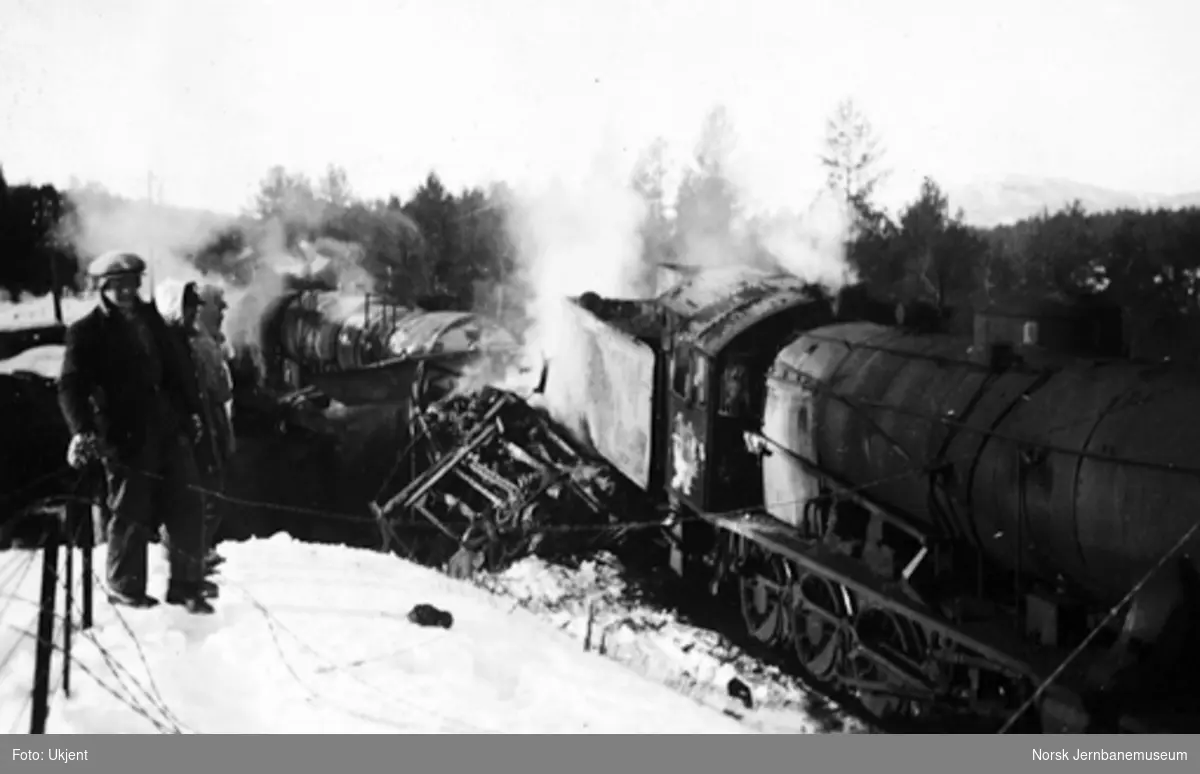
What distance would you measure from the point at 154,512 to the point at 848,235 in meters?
3.83

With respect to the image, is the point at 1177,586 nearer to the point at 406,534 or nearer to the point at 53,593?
the point at 53,593

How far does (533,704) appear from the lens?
3.23 m

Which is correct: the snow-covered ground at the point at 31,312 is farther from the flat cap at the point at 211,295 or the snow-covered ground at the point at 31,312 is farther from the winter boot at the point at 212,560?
the winter boot at the point at 212,560

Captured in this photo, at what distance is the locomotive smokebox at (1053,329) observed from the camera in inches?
128

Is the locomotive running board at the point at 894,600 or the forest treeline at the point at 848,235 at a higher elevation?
the forest treeline at the point at 848,235

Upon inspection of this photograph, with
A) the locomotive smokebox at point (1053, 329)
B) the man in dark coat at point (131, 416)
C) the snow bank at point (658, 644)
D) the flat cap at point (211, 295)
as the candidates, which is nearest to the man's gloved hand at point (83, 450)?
the man in dark coat at point (131, 416)

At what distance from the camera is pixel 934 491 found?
3.38 metres

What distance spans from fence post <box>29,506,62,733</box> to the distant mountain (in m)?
4.03

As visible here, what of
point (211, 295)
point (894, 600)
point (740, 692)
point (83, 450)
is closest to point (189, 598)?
point (83, 450)

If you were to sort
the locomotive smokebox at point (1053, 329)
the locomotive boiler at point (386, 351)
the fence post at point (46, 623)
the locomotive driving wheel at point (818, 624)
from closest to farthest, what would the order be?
1. the fence post at point (46, 623)
2. the locomotive smokebox at point (1053, 329)
3. the locomotive driving wheel at point (818, 624)
4. the locomotive boiler at point (386, 351)

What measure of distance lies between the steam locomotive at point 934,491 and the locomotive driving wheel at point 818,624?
15 millimetres

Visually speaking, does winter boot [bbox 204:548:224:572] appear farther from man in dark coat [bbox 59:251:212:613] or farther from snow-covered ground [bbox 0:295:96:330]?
snow-covered ground [bbox 0:295:96:330]
